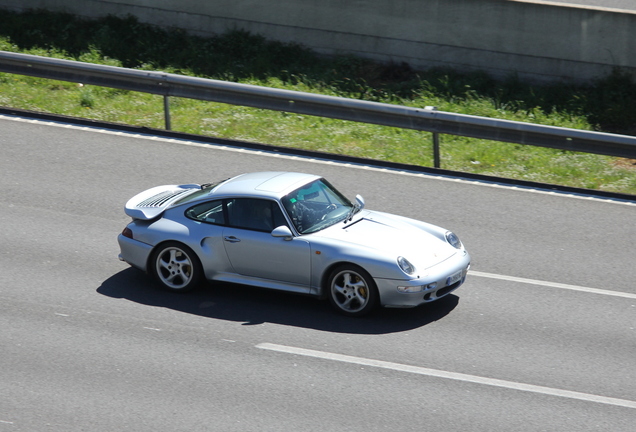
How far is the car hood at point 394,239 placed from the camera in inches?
366

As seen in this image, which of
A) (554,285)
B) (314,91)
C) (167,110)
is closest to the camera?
(554,285)

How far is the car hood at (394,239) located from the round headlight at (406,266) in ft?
0.20

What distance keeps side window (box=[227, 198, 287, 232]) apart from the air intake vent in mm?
1046

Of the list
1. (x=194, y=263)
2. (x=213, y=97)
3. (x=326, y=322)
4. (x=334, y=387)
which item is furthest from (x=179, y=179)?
(x=334, y=387)

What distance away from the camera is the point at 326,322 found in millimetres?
9305

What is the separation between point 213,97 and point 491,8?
5973 mm

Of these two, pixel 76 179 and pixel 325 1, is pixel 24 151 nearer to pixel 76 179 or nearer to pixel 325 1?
pixel 76 179

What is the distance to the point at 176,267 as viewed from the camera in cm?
992

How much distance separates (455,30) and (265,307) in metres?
9.87

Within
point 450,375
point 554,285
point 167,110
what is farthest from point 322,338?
point 167,110

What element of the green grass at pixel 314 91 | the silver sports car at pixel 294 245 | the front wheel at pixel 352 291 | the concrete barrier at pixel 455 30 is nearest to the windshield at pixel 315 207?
the silver sports car at pixel 294 245

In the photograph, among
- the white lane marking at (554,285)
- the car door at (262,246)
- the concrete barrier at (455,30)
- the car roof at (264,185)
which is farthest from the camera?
the concrete barrier at (455,30)

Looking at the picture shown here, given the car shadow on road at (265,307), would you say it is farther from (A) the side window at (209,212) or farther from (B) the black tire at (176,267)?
(A) the side window at (209,212)

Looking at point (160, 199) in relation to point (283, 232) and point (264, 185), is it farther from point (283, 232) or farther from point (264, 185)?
point (283, 232)
